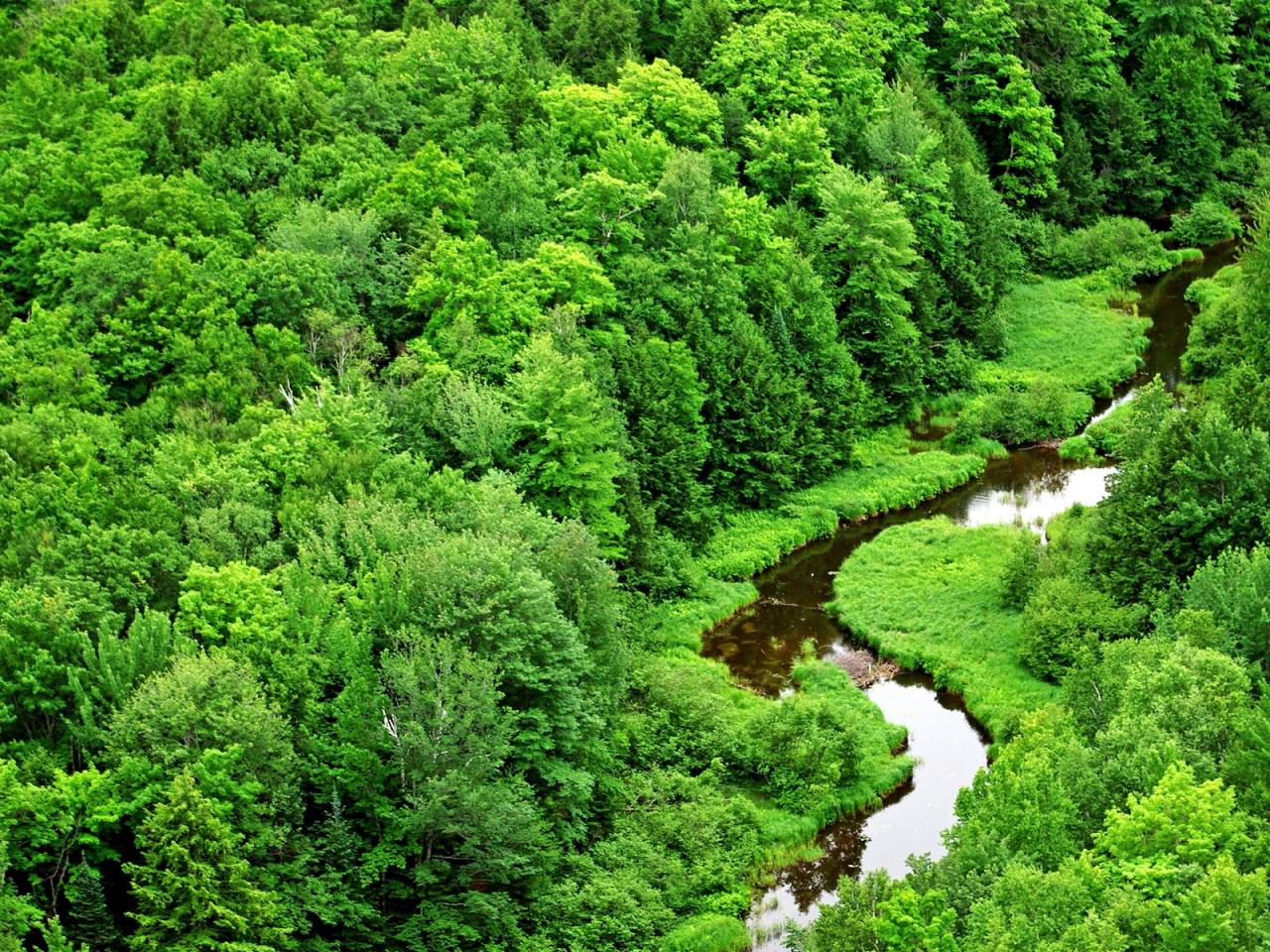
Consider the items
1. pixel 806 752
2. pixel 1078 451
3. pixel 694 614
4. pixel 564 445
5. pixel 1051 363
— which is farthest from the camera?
pixel 1051 363

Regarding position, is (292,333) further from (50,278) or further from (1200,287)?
(1200,287)

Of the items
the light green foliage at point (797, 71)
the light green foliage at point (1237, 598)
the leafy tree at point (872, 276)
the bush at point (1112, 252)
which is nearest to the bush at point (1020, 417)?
the leafy tree at point (872, 276)

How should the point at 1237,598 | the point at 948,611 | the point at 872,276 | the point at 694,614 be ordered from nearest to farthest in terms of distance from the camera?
the point at 1237,598 → the point at 948,611 → the point at 694,614 → the point at 872,276

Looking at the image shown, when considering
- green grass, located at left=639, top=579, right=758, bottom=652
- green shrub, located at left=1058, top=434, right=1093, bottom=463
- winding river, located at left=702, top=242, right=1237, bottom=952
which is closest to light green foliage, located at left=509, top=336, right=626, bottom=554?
green grass, located at left=639, top=579, right=758, bottom=652

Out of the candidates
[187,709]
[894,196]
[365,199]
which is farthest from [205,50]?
[187,709]

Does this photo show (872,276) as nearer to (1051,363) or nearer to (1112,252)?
(1051,363)

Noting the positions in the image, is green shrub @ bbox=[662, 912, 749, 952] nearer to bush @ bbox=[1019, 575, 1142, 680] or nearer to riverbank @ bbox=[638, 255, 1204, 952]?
riverbank @ bbox=[638, 255, 1204, 952]

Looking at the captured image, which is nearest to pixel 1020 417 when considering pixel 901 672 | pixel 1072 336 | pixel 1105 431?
pixel 1105 431
